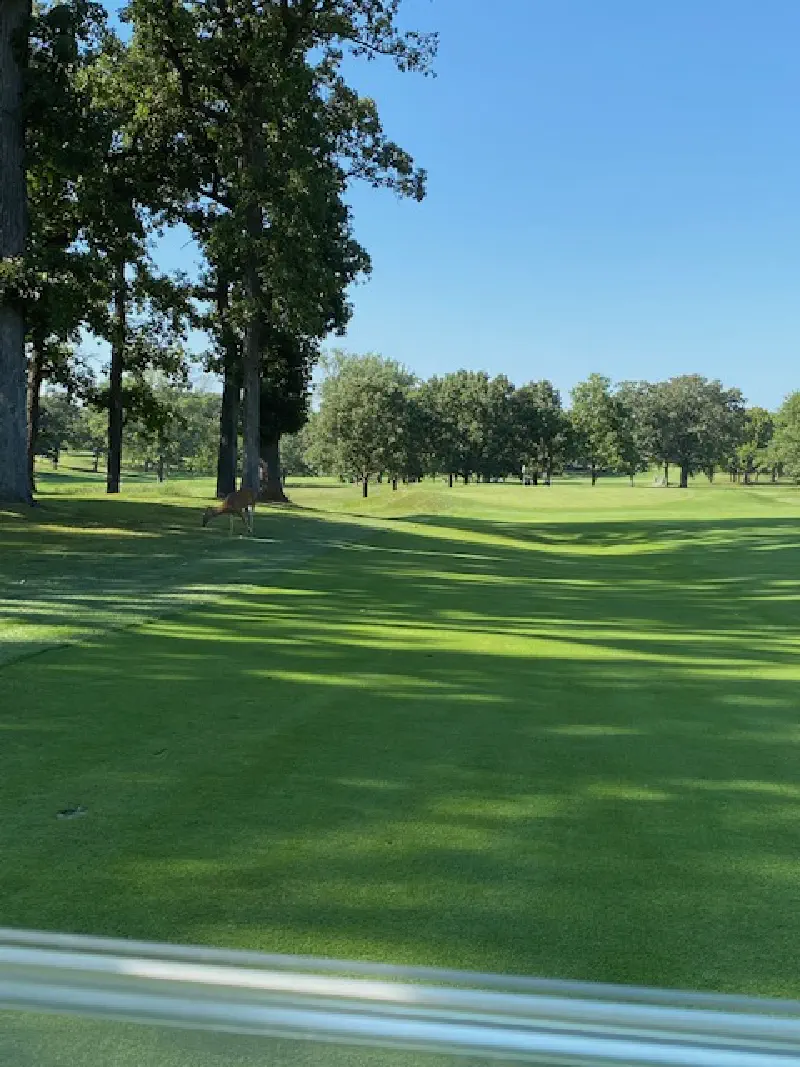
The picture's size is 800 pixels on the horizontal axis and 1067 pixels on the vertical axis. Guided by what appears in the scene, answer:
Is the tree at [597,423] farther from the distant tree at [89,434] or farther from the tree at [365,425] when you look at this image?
the distant tree at [89,434]

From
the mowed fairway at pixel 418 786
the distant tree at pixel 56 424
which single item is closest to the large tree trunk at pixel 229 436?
the mowed fairway at pixel 418 786

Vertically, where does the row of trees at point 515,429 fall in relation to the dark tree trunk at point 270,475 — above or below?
above

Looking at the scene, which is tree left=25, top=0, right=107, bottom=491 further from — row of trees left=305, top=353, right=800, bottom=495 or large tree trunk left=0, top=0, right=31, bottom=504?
row of trees left=305, top=353, right=800, bottom=495

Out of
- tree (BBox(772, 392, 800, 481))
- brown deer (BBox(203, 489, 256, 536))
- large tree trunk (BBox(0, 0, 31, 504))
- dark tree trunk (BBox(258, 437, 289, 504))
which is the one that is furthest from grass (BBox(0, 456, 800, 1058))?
tree (BBox(772, 392, 800, 481))

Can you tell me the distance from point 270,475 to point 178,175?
497 inches

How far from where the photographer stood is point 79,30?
20516 millimetres

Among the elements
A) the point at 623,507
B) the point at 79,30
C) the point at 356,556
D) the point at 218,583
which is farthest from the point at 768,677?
the point at 623,507

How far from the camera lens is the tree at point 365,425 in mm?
70750

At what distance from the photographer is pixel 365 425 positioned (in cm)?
7069

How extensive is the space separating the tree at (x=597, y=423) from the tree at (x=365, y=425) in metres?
32.9

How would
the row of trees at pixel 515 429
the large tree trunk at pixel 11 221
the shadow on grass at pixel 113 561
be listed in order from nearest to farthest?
the shadow on grass at pixel 113 561 → the large tree trunk at pixel 11 221 → the row of trees at pixel 515 429

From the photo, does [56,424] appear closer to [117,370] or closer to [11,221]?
[117,370]

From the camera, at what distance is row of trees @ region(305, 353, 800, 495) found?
79125 millimetres

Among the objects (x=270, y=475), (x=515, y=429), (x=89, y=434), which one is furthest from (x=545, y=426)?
(x=270, y=475)
